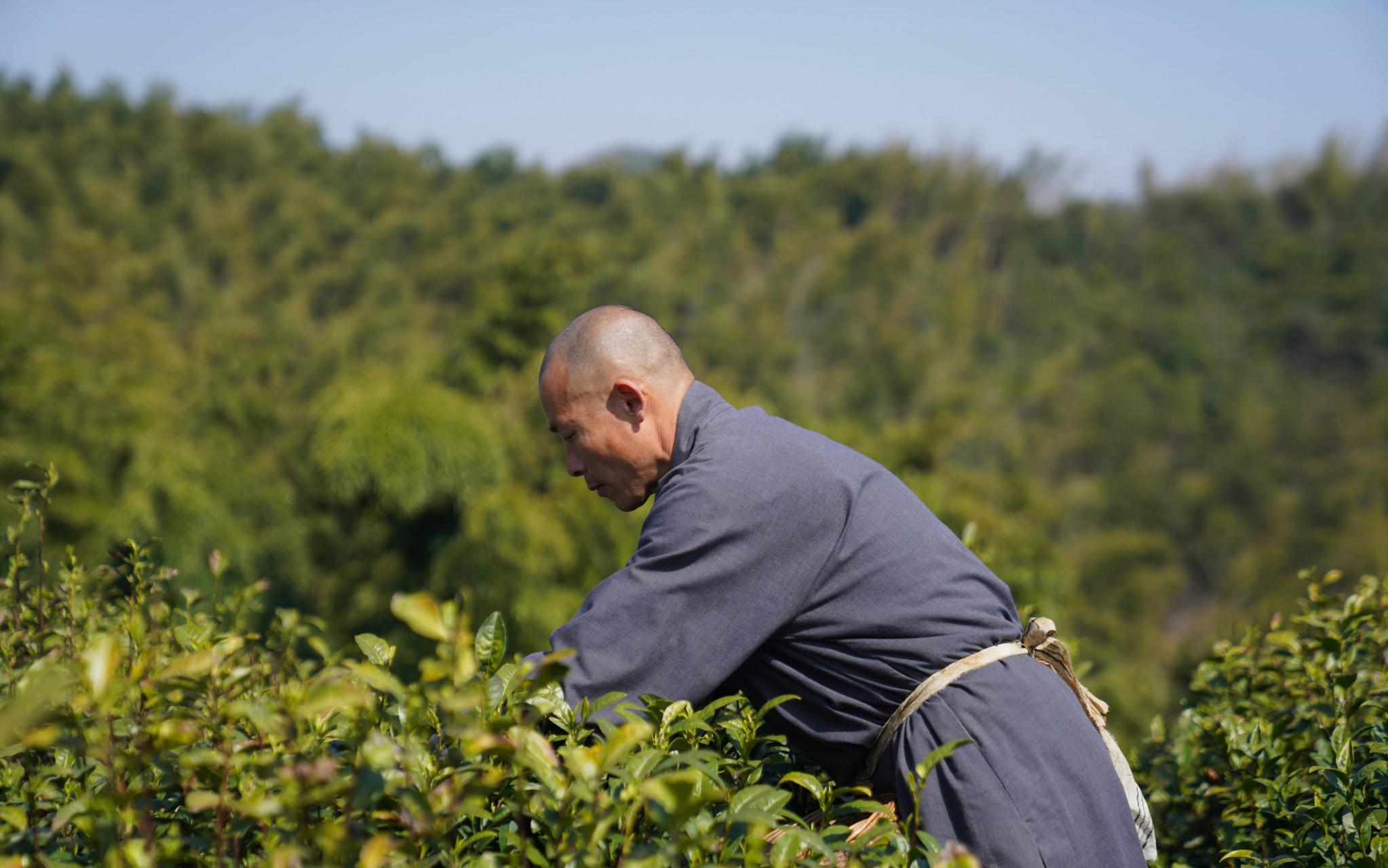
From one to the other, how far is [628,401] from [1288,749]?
1.28m

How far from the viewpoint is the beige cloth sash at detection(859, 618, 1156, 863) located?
1466 millimetres

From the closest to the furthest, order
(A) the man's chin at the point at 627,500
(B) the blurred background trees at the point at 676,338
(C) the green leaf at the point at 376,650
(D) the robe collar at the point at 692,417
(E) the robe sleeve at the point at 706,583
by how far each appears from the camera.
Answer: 1. (C) the green leaf at the point at 376,650
2. (E) the robe sleeve at the point at 706,583
3. (D) the robe collar at the point at 692,417
4. (A) the man's chin at the point at 627,500
5. (B) the blurred background trees at the point at 676,338

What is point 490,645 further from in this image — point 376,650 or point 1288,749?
point 1288,749

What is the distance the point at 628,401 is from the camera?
1644 mm

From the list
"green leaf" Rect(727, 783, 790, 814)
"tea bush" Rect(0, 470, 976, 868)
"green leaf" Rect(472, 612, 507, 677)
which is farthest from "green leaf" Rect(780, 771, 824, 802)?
"green leaf" Rect(472, 612, 507, 677)

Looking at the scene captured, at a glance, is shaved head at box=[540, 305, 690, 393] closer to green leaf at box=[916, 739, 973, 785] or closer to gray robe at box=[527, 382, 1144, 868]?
gray robe at box=[527, 382, 1144, 868]

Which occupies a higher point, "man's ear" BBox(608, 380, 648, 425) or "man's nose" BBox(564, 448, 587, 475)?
"man's ear" BBox(608, 380, 648, 425)

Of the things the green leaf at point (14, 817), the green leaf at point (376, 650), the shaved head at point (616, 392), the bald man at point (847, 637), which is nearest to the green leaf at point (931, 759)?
the bald man at point (847, 637)

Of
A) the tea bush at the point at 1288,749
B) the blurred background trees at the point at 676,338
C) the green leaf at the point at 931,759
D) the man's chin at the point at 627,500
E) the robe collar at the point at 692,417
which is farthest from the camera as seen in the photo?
the blurred background trees at the point at 676,338

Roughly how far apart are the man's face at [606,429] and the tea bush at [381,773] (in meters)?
0.47

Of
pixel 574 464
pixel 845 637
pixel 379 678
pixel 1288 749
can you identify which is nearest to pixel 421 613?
pixel 379 678

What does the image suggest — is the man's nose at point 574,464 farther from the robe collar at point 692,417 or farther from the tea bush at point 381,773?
the tea bush at point 381,773

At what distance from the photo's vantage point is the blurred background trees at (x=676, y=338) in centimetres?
1477

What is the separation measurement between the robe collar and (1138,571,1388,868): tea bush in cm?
98
